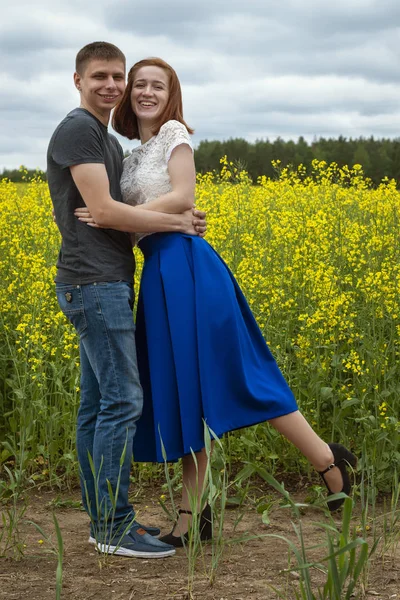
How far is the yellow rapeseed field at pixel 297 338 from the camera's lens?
4191 mm

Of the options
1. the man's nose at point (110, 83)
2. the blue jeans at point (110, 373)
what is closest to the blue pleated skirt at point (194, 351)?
the blue jeans at point (110, 373)

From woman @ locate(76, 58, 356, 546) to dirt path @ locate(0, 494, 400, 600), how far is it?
38 centimetres

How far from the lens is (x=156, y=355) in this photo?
10.6ft

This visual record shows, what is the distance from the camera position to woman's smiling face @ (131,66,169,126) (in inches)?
128

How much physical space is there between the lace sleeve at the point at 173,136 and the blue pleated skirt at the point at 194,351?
350 mm

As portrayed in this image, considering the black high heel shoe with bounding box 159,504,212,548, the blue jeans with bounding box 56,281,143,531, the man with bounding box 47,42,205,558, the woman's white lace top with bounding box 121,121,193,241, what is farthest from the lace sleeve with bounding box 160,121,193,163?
the black high heel shoe with bounding box 159,504,212,548

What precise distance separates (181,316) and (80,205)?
1.98ft

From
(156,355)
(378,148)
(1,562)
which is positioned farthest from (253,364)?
(378,148)

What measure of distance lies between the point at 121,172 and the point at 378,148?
1856 centimetres

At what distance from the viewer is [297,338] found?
4652mm

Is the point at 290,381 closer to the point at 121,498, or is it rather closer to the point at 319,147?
the point at 121,498

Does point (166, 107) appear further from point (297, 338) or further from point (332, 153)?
point (332, 153)

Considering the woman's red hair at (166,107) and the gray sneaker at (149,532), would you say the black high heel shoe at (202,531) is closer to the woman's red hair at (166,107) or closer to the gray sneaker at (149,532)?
the gray sneaker at (149,532)

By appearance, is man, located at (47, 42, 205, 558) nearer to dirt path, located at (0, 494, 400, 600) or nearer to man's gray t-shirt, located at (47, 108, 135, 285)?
man's gray t-shirt, located at (47, 108, 135, 285)
